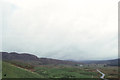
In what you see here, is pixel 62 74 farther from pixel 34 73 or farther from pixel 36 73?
pixel 34 73

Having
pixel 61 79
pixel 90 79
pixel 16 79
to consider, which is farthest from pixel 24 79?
pixel 90 79

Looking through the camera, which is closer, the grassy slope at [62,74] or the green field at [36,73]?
the green field at [36,73]

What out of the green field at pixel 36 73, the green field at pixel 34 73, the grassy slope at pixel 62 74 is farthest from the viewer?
the grassy slope at pixel 62 74

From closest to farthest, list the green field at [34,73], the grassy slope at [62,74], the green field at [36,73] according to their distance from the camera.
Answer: the green field at [36,73] < the green field at [34,73] < the grassy slope at [62,74]

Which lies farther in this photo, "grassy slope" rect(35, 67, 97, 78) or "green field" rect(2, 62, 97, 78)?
"grassy slope" rect(35, 67, 97, 78)

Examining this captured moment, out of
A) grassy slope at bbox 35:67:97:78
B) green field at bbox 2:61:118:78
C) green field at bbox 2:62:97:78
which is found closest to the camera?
green field at bbox 2:62:97:78

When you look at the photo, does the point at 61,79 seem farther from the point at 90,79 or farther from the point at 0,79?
the point at 0,79

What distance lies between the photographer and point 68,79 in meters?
99.6

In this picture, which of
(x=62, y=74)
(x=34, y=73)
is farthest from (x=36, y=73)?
(x=62, y=74)

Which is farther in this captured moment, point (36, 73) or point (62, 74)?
point (62, 74)

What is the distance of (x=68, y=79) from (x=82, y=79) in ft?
43.4

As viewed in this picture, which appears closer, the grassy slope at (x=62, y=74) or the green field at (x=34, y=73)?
the green field at (x=34, y=73)

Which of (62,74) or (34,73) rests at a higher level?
(34,73)

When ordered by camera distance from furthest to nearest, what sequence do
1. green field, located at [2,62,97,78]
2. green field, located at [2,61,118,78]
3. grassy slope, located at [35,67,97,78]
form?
grassy slope, located at [35,67,97,78], green field, located at [2,61,118,78], green field, located at [2,62,97,78]
